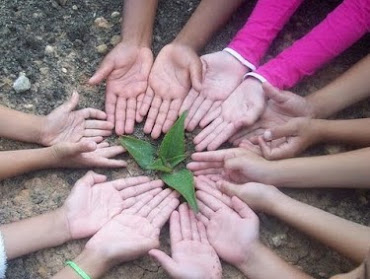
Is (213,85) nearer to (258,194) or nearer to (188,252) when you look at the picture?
(258,194)

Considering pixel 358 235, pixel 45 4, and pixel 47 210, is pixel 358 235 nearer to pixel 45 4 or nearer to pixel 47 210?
pixel 47 210

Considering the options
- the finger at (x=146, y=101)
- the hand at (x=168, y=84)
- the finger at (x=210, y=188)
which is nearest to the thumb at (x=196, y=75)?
the hand at (x=168, y=84)

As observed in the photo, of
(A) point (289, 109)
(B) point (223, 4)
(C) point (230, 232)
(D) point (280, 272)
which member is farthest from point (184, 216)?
(B) point (223, 4)

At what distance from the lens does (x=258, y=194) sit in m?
1.26

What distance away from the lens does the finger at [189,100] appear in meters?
1.39

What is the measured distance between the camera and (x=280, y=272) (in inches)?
47.1

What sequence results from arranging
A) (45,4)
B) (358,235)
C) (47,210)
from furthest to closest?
(45,4) → (47,210) → (358,235)

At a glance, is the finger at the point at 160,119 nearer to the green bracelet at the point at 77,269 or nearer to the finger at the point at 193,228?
the finger at the point at 193,228

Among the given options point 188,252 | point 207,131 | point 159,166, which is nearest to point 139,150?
point 159,166

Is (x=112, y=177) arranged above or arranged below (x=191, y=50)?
below

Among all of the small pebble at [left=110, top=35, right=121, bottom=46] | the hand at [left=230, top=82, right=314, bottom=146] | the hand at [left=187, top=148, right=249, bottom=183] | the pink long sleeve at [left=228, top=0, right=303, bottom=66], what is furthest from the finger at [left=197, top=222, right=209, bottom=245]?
the small pebble at [left=110, top=35, right=121, bottom=46]

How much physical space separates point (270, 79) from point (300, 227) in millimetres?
361

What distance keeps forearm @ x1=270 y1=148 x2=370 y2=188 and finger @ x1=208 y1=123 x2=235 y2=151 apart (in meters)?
0.13

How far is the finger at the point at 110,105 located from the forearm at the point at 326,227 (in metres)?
0.43
